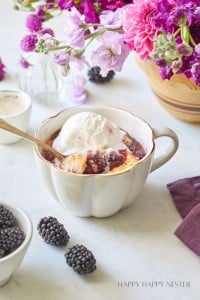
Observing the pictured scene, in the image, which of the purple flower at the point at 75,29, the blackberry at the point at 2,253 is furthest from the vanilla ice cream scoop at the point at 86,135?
the blackberry at the point at 2,253

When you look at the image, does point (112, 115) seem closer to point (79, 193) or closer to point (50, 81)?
point (79, 193)

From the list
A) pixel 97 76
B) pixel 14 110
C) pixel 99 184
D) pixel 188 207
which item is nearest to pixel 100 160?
pixel 99 184

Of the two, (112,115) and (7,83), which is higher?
(112,115)

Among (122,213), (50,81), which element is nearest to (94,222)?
(122,213)

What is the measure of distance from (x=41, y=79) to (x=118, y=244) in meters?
0.49

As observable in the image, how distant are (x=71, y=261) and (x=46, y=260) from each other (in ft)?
0.13

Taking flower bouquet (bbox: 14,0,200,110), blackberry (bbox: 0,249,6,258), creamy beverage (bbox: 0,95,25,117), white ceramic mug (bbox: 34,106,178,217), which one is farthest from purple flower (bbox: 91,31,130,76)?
blackberry (bbox: 0,249,6,258)

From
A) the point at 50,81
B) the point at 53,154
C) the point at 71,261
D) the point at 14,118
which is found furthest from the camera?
the point at 50,81

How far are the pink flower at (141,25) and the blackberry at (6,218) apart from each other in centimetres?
30

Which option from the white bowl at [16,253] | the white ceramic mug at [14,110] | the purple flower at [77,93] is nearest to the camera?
the white bowl at [16,253]

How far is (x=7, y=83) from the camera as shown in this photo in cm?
123

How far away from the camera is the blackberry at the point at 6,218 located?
778mm

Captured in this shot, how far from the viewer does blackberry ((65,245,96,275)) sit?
787 millimetres

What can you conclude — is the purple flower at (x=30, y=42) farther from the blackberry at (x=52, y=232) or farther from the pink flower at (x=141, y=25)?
the blackberry at (x=52, y=232)
